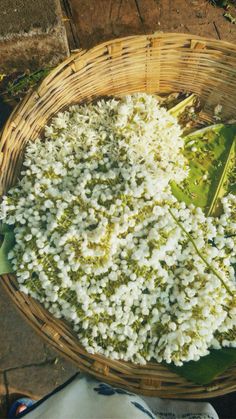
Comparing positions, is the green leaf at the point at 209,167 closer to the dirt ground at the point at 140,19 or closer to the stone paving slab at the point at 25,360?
the dirt ground at the point at 140,19

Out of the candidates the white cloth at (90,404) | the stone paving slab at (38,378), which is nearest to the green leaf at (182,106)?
the white cloth at (90,404)

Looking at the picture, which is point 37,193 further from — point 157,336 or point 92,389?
point 92,389

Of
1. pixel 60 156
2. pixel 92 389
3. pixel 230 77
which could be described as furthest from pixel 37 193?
pixel 230 77

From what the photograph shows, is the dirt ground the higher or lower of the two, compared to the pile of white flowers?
higher

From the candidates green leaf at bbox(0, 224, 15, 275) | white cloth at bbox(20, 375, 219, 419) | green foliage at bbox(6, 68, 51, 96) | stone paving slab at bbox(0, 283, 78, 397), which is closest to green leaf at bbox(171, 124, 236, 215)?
green leaf at bbox(0, 224, 15, 275)

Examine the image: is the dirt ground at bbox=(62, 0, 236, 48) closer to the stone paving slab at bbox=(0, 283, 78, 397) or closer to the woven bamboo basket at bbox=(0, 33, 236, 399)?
the woven bamboo basket at bbox=(0, 33, 236, 399)

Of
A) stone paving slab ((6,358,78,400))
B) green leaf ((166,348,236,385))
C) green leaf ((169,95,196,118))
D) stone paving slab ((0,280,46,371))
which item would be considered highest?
green leaf ((169,95,196,118))
